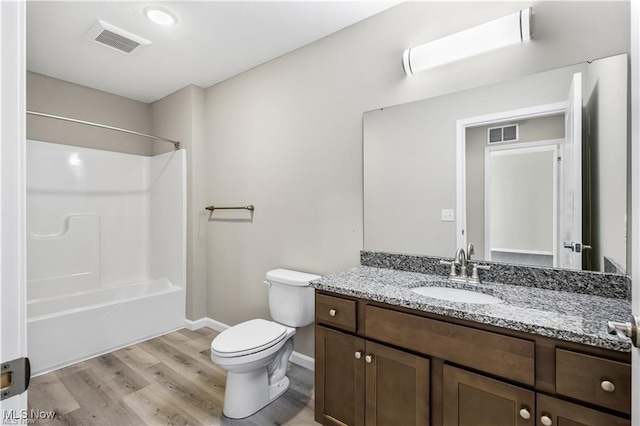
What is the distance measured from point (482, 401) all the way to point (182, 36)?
2.77 meters

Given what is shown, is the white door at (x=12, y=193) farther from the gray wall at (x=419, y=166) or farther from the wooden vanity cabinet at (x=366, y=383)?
the gray wall at (x=419, y=166)

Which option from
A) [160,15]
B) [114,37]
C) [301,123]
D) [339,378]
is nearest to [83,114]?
[114,37]

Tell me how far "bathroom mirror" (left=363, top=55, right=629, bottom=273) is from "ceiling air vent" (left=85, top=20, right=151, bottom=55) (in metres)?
1.79

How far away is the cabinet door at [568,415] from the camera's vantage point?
37.4 inches

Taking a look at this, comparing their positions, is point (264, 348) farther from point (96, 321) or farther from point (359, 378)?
point (96, 321)

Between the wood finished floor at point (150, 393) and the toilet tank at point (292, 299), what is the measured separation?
0.45 m

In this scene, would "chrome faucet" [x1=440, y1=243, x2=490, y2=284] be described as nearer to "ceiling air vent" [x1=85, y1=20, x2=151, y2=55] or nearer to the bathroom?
the bathroom

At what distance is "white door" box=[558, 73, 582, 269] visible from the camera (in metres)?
1.42

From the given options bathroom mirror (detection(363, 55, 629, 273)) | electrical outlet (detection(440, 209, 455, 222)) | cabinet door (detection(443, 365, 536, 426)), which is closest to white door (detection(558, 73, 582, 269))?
bathroom mirror (detection(363, 55, 629, 273))

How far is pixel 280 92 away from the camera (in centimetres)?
256

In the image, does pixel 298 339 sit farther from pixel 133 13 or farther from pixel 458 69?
pixel 133 13

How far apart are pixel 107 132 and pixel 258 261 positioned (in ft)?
7.66

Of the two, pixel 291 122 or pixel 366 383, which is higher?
pixel 291 122

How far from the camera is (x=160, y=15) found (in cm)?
204
